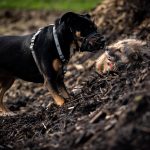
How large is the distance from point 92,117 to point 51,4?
1646 cm

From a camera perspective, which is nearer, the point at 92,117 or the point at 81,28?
the point at 92,117

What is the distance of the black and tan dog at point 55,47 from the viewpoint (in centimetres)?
915

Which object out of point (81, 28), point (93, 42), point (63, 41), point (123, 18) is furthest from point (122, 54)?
point (123, 18)

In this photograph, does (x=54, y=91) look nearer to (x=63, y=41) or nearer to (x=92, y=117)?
(x=63, y=41)

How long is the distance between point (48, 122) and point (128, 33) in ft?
17.2

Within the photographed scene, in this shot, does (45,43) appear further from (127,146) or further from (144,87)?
(127,146)

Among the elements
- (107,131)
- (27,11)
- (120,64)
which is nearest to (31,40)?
(120,64)

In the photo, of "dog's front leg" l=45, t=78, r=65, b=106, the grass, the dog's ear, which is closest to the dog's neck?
the dog's ear

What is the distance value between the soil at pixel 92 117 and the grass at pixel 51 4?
9.42 m

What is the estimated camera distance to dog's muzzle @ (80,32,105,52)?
29.7 feet

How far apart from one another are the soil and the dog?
0.16m

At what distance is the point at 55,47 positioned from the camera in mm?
9258

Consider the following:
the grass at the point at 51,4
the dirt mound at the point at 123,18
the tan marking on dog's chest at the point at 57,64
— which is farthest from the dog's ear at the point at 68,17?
the grass at the point at 51,4

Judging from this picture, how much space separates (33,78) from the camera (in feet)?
32.6
